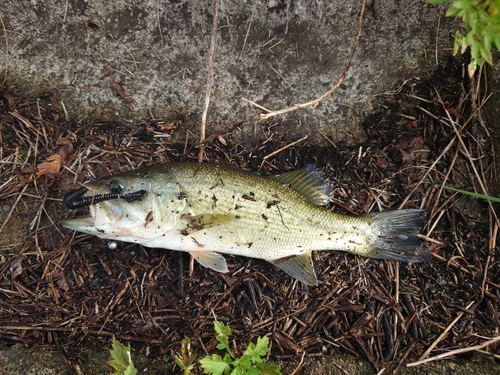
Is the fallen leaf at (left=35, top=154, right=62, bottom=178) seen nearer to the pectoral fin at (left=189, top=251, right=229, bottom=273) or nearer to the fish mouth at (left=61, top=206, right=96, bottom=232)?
the fish mouth at (left=61, top=206, right=96, bottom=232)

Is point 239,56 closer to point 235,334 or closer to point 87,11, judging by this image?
point 87,11

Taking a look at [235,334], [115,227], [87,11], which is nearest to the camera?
[115,227]

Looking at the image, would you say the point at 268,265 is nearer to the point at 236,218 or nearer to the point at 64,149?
the point at 236,218

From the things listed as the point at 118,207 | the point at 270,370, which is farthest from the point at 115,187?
the point at 270,370

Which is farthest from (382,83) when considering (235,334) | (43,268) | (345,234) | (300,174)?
(43,268)

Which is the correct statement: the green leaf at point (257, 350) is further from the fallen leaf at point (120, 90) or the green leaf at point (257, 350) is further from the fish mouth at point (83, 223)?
the fallen leaf at point (120, 90)

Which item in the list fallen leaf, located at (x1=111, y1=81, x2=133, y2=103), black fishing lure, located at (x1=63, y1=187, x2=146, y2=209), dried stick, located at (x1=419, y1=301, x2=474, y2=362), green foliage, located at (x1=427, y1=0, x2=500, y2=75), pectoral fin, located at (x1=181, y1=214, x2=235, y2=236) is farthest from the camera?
fallen leaf, located at (x1=111, y1=81, x2=133, y2=103)

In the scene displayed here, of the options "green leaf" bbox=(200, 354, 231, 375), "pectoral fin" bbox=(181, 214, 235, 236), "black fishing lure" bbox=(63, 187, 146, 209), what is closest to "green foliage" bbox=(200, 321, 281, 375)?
"green leaf" bbox=(200, 354, 231, 375)

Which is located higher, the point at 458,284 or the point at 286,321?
the point at 458,284
